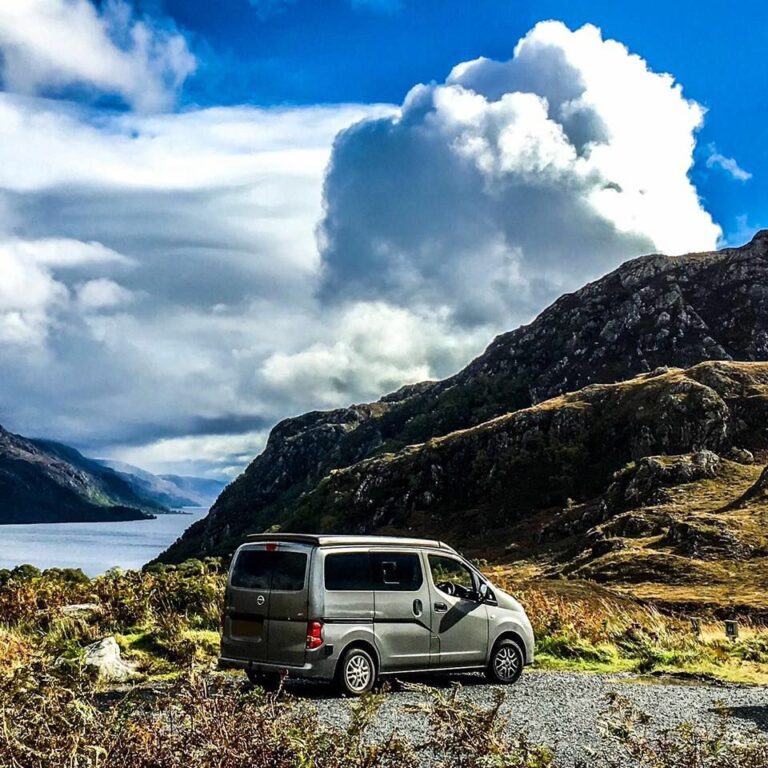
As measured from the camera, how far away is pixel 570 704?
45.0 feet

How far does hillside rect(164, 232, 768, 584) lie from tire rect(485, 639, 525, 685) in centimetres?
6694

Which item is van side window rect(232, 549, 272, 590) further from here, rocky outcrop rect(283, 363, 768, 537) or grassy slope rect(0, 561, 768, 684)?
rocky outcrop rect(283, 363, 768, 537)

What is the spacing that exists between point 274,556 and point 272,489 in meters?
187

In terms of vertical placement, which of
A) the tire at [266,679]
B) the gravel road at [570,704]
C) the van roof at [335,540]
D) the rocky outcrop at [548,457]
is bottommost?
the gravel road at [570,704]

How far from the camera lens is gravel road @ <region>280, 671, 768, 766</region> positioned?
11023mm

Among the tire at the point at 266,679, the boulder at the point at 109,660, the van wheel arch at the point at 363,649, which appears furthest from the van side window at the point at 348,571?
the boulder at the point at 109,660

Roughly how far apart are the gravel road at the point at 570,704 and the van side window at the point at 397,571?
176 centimetres

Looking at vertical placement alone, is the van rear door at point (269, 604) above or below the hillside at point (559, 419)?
below

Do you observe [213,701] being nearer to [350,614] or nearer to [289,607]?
[289,607]

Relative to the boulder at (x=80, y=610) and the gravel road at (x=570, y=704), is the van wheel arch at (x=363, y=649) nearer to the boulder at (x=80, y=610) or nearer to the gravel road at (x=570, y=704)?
the gravel road at (x=570, y=704)

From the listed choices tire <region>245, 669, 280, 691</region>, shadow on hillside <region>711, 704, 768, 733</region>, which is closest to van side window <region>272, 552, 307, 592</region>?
tire <region>245, 669, 280, 691</region>

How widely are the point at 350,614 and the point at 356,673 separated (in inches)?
38.1

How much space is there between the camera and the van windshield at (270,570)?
14.3 meters

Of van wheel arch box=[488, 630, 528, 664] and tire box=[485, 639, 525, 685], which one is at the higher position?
van wheel arch box=[488, 630, 528, 664]
